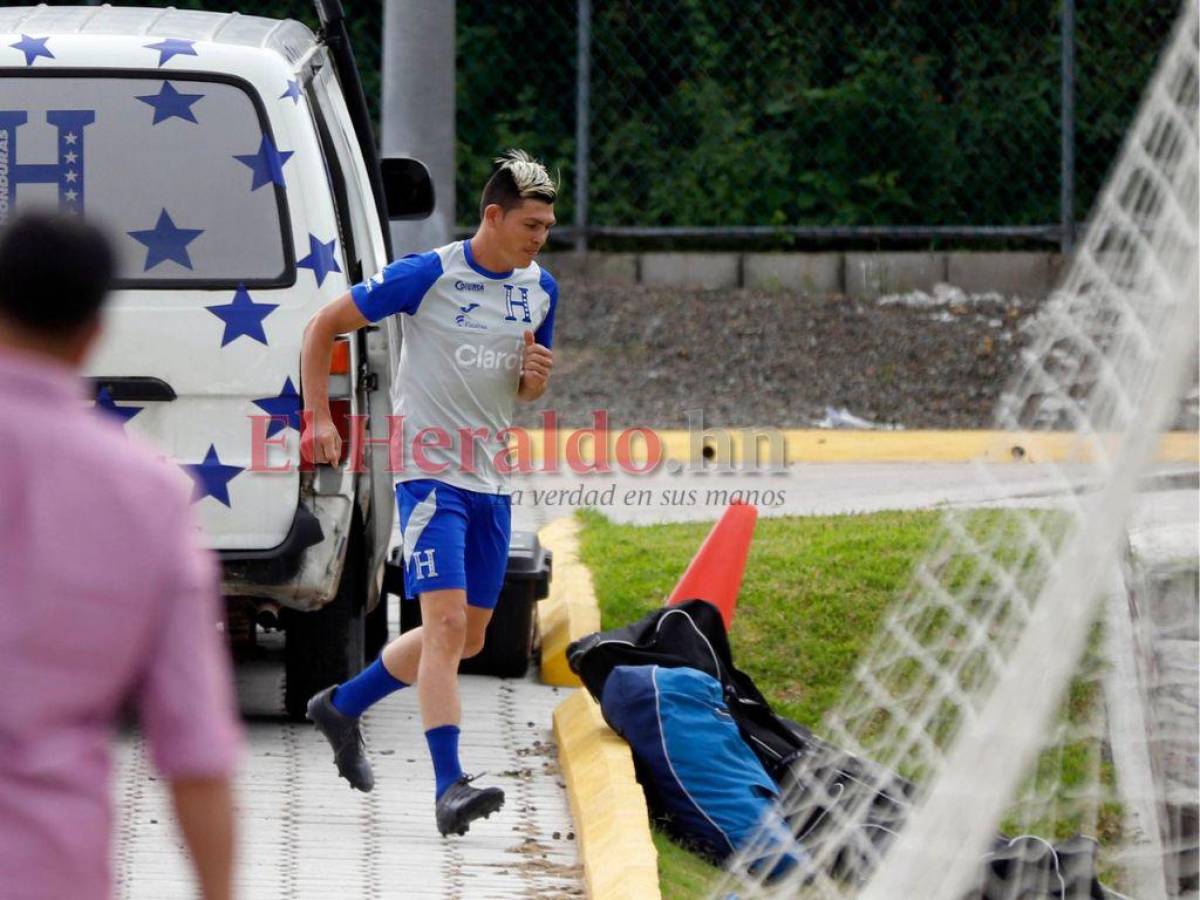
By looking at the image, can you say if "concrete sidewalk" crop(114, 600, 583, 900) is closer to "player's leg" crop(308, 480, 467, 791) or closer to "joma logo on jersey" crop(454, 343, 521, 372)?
"player's leg" crop(308, 480, 467, 791)

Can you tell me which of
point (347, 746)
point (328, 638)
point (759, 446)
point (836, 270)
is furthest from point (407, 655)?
point (836, 270)

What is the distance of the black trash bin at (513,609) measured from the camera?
300 inches

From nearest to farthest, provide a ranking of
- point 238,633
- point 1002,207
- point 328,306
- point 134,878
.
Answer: point 134,878 < point 328,306 < point 238,633 < point 1002,207

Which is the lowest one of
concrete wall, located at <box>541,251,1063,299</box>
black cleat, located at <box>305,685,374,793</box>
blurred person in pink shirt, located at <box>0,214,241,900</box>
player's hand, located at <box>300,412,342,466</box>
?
concrete wall, located at <box>541,251,1063,299</box>

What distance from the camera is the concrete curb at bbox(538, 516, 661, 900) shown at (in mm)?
5223

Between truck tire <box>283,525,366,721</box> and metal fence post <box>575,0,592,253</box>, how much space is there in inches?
333

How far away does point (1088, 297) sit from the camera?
182 inches

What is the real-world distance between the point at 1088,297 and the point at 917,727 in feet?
3.42

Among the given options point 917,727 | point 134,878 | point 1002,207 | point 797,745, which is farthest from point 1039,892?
point 1002,207

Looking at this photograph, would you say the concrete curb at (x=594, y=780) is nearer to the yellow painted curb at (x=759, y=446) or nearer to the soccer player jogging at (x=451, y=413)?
the soccer player jogging at (x=451, y=413)

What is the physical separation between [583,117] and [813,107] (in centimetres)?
170

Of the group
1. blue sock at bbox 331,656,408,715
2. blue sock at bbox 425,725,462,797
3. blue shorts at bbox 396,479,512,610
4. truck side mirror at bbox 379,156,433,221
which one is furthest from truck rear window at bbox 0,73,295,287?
truck side mirror at bbox 379,156,433,221

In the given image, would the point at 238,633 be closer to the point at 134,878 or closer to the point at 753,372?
the point at 134,878

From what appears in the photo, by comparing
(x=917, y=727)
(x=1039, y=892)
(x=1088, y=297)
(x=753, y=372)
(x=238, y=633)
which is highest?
(x=1088, y=297)
